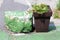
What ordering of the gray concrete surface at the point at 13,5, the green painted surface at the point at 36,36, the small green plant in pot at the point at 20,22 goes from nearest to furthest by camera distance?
the green painted surface at the point at 36,36 < the small green plant in pot at the point at 20,22 < the gray concrete surface at the point at 13,5

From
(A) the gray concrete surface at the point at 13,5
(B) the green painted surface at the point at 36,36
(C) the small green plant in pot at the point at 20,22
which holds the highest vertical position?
(A) the gray concrete surface at the point at 13,5

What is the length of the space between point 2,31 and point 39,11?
51.0 inches

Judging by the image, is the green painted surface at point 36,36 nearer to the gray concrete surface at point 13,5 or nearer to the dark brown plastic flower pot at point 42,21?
the dark brown plastic flower pot at point 42,21

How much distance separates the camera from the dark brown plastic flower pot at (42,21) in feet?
20.0

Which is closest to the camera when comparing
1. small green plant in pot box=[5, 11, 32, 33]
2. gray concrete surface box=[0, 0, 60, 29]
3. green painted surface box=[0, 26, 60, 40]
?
green painted surface box=[0, 26, 60, 40]

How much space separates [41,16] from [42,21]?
177mm

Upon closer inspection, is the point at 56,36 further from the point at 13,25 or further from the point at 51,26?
the point at 13,25

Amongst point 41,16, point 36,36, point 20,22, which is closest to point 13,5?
point 20,22

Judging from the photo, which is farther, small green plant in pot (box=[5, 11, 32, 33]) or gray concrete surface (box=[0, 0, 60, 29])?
gray concrete surface (box=[0, 0, 60, 29])

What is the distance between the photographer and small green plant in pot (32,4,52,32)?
6.07 meters

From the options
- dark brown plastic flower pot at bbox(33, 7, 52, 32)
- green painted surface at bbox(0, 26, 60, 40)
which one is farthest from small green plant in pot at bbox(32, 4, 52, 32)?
green painted surface at bbox(0, 26, 60, 40)

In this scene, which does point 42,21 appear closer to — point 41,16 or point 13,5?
point 41,16

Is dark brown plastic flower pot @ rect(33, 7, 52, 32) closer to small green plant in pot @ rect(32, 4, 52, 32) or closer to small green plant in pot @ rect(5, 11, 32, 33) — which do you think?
small green plant in pot @ rect(32, 4, 52, 32)

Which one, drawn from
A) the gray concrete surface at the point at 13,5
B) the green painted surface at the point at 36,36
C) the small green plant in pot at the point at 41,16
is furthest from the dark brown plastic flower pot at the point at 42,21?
the gray concrete surface at the point at 13,5
